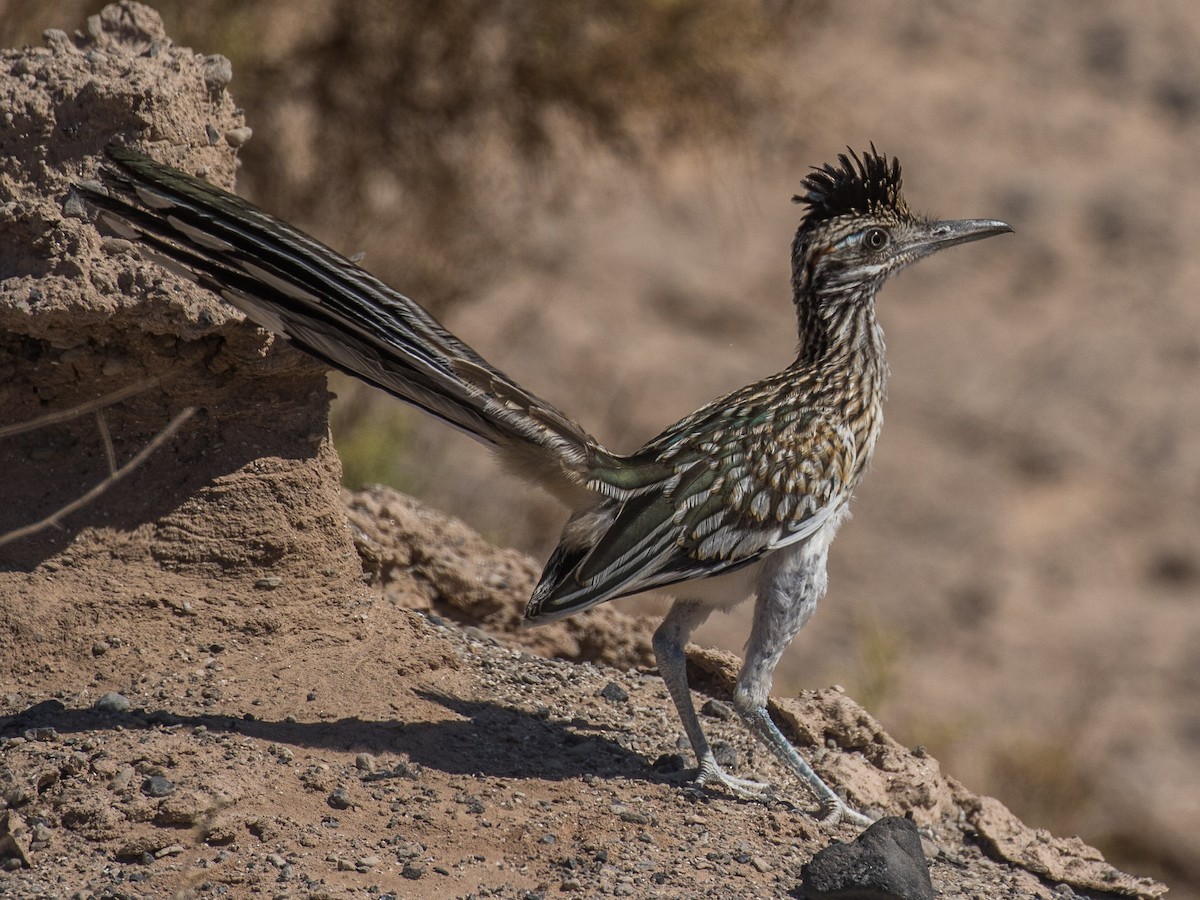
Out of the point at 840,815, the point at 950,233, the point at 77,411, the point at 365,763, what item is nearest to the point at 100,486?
the point at 77,411

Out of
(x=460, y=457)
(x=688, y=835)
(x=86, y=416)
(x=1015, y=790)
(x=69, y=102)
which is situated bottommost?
(x=688, y=835)

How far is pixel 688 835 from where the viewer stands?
5008 millimetres

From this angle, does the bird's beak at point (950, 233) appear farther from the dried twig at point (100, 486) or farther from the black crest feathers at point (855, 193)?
the dried twig at point (100, 486)

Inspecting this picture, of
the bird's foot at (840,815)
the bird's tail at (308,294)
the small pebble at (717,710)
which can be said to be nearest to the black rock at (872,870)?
the bird's foot at (840,815)

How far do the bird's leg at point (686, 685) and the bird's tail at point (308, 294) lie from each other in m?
0.87

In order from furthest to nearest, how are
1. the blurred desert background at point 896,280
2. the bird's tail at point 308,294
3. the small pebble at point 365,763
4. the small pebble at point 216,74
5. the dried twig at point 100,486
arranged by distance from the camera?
the blurred desert background at point 896,280
the small pebble at point 216,74
the small pebble at point 365,763
the bird's tail at point 308,294
the dried twig at point 100,486

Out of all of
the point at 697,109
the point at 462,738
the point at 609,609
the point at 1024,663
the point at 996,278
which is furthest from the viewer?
the point at 996,278

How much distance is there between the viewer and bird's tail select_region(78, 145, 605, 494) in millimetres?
4672

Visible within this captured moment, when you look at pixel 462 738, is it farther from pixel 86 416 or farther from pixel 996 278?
pixel 996 278

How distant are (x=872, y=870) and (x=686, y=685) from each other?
111cm

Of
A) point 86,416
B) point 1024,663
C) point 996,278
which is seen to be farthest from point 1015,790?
point 996,278

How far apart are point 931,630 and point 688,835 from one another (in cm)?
1108

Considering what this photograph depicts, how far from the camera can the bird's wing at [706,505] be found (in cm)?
534

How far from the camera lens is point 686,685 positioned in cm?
560
